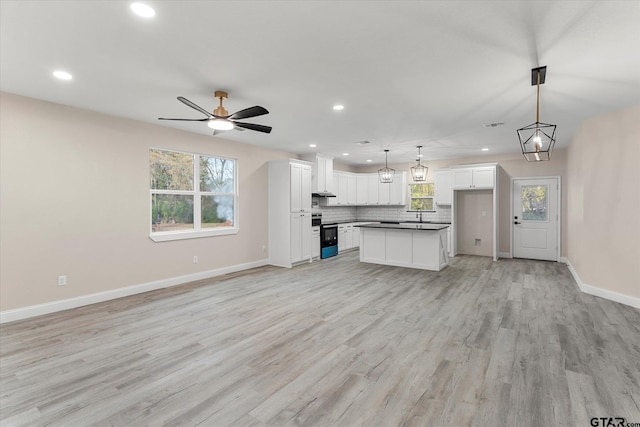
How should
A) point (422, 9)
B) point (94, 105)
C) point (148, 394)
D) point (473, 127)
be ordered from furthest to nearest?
1. point (473, 127)
2. point (94, 105)
3. point (148, 394)
4. point (422, 9)

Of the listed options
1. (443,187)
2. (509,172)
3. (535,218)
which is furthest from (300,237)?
(535,218)

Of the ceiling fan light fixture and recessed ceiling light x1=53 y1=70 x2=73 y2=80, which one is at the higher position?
recessed ceiling light x1=53 y1=70 x2=73 y2=80

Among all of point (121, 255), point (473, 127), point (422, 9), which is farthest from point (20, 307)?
point (473, 127)

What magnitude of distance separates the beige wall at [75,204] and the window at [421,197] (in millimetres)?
6209

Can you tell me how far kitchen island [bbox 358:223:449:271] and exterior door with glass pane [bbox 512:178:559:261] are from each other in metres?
2.31

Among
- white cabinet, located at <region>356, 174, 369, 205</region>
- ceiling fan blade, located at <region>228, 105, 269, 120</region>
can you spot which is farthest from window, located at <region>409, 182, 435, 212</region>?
ceiling fan blade, located at <region>228, 105, 269, 120</region>

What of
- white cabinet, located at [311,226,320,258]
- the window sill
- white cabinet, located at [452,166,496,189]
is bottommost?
white cabinet, located at [311,226,320,258]

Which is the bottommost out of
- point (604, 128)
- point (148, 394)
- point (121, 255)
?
point (148, 394)

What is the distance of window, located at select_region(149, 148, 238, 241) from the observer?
515cm

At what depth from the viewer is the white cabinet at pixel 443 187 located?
8.17 metres

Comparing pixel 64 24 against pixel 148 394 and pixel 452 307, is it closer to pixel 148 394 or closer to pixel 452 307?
pixel 148 394

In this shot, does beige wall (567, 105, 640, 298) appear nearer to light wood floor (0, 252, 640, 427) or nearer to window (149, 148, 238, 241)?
light wood floor (0, 252, 640, 427)

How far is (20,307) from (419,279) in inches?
224

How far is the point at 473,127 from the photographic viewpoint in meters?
5.13
